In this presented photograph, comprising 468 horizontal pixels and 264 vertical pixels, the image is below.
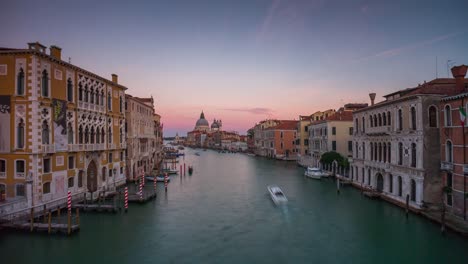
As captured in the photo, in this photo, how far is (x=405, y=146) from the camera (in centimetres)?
2062

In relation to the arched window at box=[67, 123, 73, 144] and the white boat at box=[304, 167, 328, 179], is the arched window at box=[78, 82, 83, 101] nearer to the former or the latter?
the arched window at box=[67, 123, 73, 144]

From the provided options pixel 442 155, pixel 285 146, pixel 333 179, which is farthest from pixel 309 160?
pixel 442 155

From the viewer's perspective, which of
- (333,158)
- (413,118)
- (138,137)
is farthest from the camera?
(333,158)

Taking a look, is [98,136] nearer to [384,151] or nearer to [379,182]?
[384,151]

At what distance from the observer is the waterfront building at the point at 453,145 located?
16.2 m

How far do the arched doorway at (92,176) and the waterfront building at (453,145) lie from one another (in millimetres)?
22305

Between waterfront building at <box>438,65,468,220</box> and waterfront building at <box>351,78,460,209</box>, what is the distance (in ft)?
1.19

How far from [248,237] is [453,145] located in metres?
12.0

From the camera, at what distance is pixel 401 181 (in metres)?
21.7

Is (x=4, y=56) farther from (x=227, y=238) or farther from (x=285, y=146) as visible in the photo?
(x=285, y=146)

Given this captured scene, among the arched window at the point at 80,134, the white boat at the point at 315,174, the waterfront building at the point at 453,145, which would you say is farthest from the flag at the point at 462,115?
the arched window at the point at 80,134

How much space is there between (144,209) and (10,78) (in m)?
11.4

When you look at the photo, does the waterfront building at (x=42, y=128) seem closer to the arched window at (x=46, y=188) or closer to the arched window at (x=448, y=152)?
the arched window at (x=46, y=188)

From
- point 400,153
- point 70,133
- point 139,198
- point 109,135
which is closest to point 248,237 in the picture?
point 139,198
